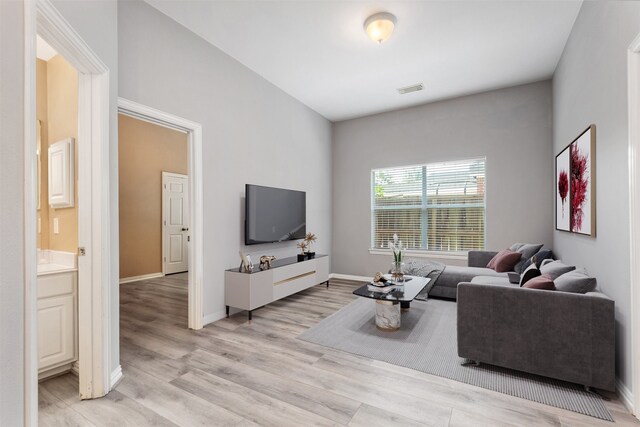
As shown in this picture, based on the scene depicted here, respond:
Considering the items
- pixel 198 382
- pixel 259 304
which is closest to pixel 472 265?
pixel 259 304

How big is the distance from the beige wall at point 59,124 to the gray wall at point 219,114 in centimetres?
43

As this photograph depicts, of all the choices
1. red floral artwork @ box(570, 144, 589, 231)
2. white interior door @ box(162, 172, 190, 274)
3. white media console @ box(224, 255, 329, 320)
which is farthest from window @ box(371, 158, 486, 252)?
white interior door @ box(162, 172, 190, 274)

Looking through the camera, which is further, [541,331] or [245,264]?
[245,264]

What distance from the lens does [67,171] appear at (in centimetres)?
231

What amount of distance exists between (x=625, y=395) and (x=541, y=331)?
0.52m

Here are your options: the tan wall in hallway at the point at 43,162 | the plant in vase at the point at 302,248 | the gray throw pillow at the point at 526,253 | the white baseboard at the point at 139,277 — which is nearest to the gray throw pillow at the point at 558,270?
the gray throw pillow at the point at 526,253

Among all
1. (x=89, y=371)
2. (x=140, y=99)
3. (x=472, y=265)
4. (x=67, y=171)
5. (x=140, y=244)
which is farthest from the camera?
(x=140, y=244)

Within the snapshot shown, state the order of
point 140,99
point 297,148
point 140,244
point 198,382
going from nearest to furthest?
point 198,382 → point 140,99 → point 297,148 → point 140,244

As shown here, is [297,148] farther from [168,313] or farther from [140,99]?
[168,313]

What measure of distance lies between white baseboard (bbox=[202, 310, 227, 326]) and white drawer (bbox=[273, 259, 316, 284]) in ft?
2.26

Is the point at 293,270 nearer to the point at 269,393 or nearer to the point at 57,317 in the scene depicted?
the point at 269,393

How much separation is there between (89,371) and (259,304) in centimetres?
167

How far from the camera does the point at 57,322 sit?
2184 millimetres

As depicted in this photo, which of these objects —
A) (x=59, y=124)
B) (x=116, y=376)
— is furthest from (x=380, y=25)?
(x=116, y=376)
